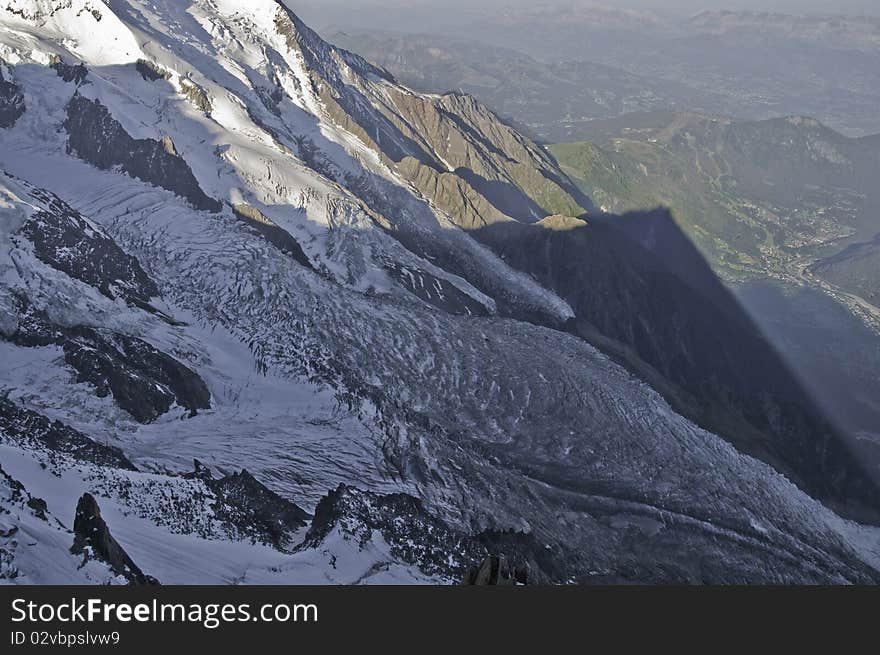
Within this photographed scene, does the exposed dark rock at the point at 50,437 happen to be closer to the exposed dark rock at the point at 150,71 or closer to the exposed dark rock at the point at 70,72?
the exposed dark rock at the point at 70,72

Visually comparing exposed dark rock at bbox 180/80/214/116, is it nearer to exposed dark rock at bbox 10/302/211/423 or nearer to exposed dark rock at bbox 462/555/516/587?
exposed dark rock at bbox 10/302/211/423

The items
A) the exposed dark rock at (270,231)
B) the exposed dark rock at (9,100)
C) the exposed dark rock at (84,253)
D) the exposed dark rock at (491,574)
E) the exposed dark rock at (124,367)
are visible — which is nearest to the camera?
the exposed dark rock at (491,574)

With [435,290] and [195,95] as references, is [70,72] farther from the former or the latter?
[435,290]

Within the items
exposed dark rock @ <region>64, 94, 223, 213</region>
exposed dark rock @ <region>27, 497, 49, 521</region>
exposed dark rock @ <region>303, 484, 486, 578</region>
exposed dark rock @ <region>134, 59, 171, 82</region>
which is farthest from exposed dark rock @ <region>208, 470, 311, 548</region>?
exposed dark rock @ <region>134, 59, 171, 82</region>

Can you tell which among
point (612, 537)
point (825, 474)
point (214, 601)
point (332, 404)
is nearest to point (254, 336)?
point (332, 404)

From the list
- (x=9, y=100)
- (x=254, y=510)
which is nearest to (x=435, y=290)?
(x=9, y=100)

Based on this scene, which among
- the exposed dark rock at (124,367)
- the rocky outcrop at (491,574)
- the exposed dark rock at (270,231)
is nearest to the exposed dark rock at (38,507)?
the rocky outcrop at (491,574)
